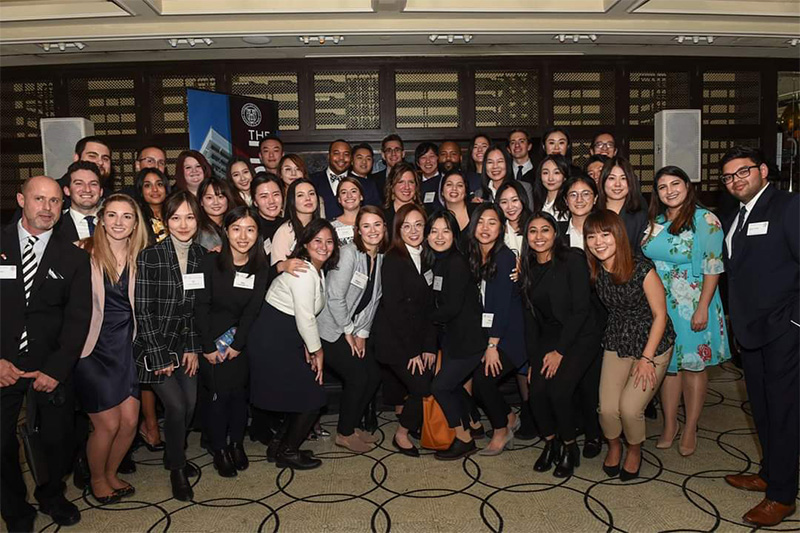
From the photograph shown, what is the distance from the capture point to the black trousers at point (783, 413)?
2.50 metres

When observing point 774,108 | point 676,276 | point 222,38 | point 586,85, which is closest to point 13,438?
point 676,276

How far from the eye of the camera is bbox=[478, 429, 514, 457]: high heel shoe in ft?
11.0

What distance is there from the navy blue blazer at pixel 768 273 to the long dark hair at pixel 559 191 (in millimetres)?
1077

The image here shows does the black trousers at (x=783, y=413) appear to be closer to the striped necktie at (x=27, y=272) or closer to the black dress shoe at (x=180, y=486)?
the black dress shoe at (x=180, y=486)

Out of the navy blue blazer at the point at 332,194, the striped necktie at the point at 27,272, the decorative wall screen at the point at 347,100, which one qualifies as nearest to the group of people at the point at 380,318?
the striped necktie at the point at 27,272

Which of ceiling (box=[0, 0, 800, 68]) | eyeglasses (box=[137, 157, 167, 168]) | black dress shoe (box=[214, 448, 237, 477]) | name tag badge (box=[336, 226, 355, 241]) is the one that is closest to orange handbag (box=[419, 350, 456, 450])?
name tag badge (box=[336, 226, 355, 241])

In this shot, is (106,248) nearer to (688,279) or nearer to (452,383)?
(452,383)

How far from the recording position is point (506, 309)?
3279mm

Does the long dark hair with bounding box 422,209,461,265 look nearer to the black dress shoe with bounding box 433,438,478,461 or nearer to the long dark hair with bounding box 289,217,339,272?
the long dark hair with bounding box 289,217,339,272

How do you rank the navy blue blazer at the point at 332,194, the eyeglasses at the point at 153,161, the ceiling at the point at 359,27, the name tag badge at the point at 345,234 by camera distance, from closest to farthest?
the name tag badge at the point at 345,234 < the eyeglasses at the point at 153,161 < the navy blue blazer at the point at 332,194 < the ceiling at the point at 359,27

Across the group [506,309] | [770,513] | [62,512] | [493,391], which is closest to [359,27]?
[506,309]

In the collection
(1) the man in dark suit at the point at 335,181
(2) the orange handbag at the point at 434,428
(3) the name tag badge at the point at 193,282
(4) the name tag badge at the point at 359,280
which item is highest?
(1) the man in dark suit at the point at 335,181

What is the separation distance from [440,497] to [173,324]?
1647mm

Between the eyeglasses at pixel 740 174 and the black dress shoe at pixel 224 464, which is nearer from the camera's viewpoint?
the eyeglasses at pixel 740 174
